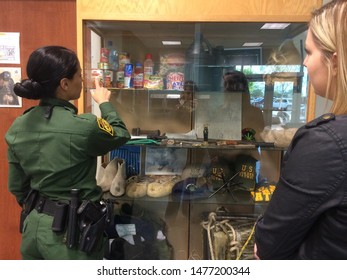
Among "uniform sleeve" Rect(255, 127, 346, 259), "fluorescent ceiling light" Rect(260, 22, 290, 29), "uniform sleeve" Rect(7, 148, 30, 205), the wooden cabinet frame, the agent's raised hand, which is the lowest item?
"uniform sleeve" Rect(7, 148, 30, 205)

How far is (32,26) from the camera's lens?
2.04 meters

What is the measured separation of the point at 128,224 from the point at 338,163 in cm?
156

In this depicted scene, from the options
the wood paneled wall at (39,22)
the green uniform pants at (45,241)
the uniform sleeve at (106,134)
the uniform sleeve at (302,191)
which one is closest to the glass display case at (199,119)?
the uniform sleeve at (106,134)

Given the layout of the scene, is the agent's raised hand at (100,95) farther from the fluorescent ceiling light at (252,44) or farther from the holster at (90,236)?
the fluorescent ceiling light at (252,44)

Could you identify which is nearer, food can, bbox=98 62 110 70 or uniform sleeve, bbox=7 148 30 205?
uniform sleeve, bbox=7 148 30 205

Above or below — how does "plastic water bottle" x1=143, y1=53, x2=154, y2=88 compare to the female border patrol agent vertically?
above

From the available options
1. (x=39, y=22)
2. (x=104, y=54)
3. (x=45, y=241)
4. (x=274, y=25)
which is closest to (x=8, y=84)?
(x=39, y=22)

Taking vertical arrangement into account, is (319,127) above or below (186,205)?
above

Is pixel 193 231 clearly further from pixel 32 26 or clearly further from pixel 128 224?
pixel 32 26

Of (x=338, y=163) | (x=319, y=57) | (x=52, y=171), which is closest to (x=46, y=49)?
(x=52, y=171)

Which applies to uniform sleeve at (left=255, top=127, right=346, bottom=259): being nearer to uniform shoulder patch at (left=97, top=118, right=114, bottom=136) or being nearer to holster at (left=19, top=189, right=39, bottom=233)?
uniform shoulder patch at (left=97, top=118, right=114, bottom=136)

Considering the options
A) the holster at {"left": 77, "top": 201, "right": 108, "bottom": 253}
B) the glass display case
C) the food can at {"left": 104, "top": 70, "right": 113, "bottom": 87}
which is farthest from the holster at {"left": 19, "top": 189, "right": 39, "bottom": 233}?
the food can at {"left": 104, "top": 70, "right": 113, "bottom": 87}

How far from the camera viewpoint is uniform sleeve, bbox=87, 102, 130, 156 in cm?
124
